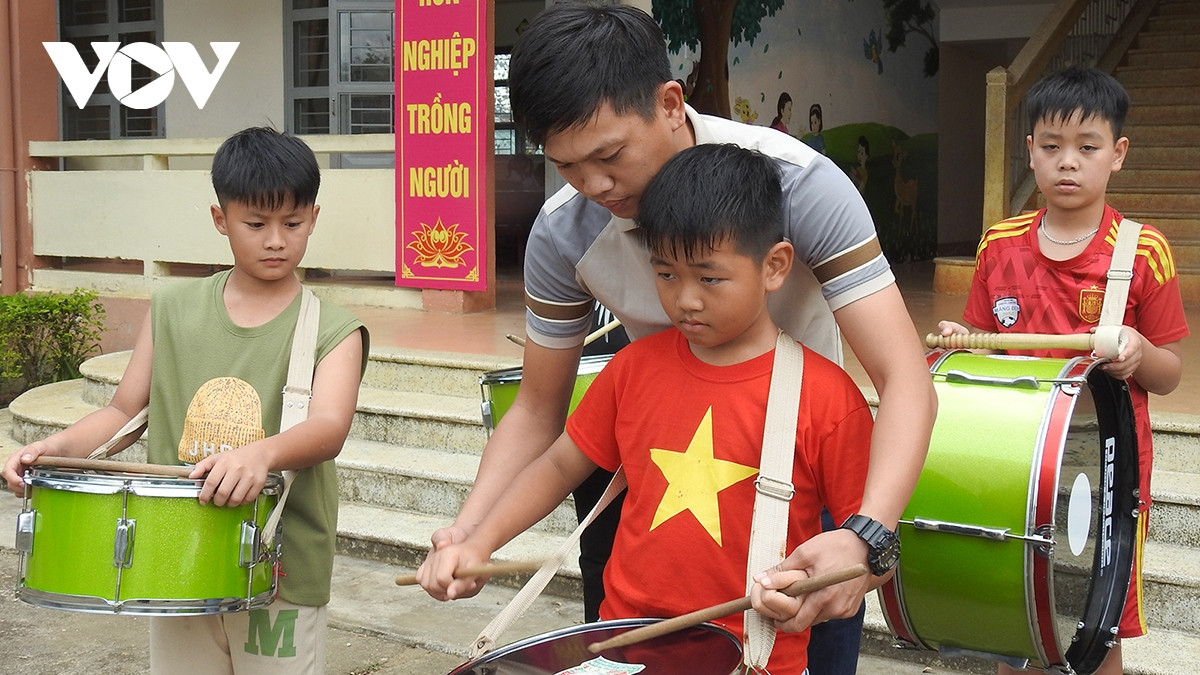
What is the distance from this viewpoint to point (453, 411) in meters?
5.23

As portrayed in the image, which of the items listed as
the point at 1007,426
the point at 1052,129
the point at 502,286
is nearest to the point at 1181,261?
the point at 502,286

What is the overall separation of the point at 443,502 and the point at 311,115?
18.8ft

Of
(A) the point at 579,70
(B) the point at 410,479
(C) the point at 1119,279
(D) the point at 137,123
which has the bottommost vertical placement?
(B) the point at 410,479

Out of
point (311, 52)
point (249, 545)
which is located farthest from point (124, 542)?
point (311, 52)

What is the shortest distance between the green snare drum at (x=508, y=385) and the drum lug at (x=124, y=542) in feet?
3.11

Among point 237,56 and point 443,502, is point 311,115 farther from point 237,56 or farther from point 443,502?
point 443,502

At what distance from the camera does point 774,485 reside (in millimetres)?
1656

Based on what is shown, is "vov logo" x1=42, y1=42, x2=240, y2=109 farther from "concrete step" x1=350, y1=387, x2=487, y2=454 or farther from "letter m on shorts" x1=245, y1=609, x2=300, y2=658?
"letter m on shorts" x1=245, y1=609, x2=300, y2=658

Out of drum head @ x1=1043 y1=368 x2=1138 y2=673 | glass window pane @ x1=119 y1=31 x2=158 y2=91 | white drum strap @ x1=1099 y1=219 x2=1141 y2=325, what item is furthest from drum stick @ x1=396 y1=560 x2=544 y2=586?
glass window pane @ x1=119 y1=31 x2=158 y2=91

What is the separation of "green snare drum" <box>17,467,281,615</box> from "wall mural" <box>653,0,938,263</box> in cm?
687

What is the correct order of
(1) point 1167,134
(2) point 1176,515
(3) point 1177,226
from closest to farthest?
(2) point 1176,515, (3) point 1177,226, (1) point 1167,134

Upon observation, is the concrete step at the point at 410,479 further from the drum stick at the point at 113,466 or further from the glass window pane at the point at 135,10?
→ the glass window pane at the point at 135,10

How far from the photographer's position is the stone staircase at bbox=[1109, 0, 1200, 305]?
9.39 metres

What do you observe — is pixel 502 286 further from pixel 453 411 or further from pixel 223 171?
pixel 223 171
